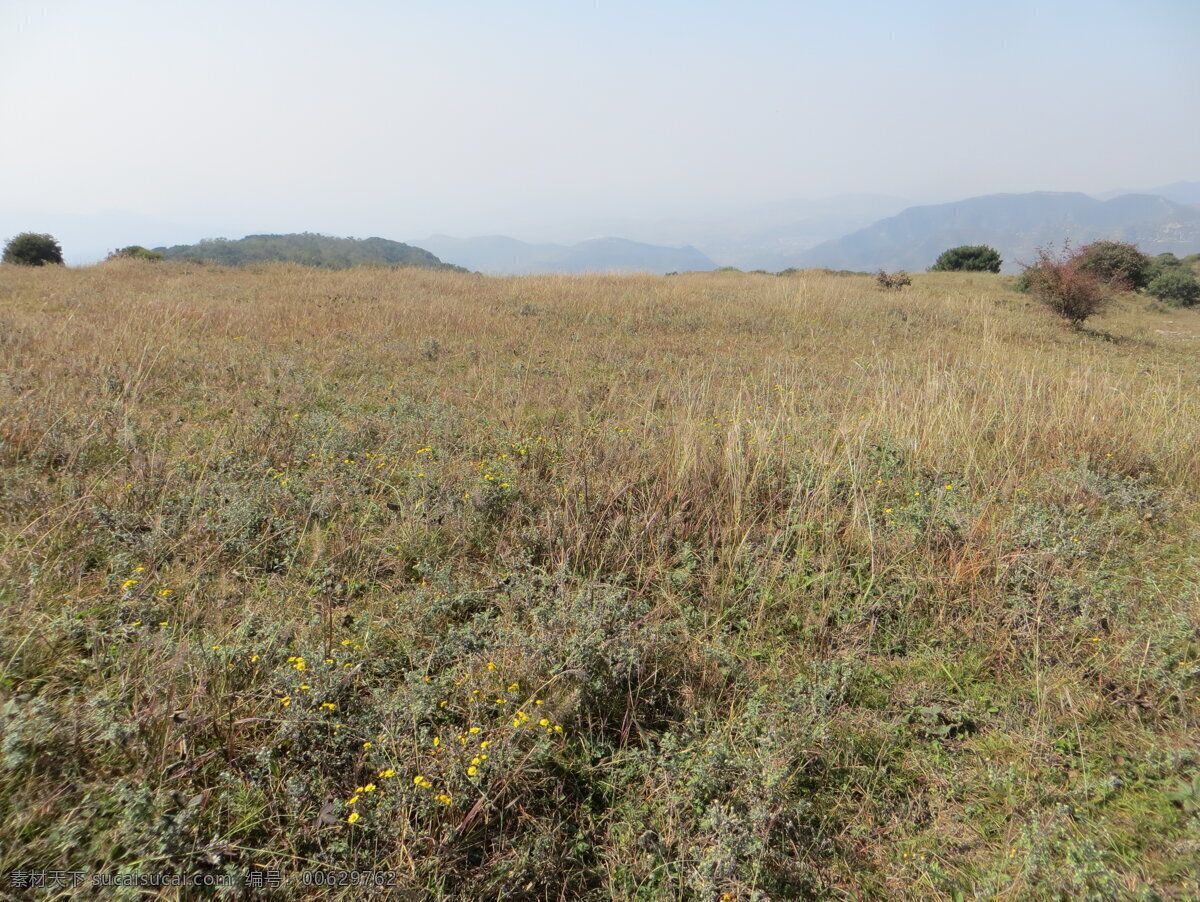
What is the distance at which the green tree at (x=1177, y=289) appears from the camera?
17016 millimetres

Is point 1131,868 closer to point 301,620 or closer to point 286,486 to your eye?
point 301,620

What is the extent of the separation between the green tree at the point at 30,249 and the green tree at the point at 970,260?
35857 millimetres

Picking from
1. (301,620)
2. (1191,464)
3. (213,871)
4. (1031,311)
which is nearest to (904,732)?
(213,871)

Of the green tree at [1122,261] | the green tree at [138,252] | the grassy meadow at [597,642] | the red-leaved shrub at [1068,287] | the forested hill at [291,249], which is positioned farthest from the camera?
the forested hill at [291,249]

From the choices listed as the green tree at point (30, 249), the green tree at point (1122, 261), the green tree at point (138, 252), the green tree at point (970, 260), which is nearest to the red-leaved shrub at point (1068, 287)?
the green tree at point (1122, 261)

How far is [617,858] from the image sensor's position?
189 centimetres

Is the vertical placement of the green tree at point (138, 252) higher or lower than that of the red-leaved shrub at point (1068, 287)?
higher

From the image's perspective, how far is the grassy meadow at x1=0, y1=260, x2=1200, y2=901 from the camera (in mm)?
1790

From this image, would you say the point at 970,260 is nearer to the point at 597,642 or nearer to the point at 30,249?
the point at 597,642

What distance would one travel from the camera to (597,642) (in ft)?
7.96

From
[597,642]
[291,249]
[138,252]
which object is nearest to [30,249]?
[138,252]

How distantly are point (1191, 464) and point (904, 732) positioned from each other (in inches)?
169

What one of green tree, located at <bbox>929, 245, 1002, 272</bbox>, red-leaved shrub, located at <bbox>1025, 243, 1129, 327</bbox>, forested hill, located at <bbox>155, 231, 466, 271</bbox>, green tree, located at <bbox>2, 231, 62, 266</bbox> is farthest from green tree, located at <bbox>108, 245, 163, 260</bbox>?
forested hill, located at <bbox>155, 231, 466, 271</bbox>

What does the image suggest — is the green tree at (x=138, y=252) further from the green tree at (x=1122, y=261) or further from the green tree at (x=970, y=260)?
the green tree at (x=970, y=260)
